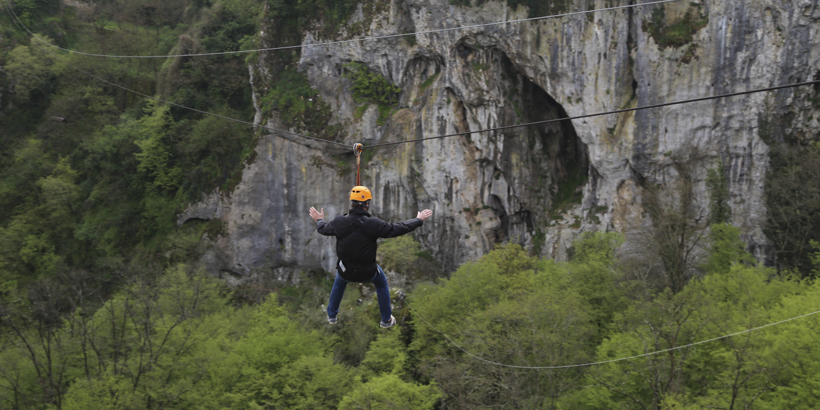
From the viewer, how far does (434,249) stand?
34.6 m

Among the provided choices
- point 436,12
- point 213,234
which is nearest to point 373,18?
point 436,12

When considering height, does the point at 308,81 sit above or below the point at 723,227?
above

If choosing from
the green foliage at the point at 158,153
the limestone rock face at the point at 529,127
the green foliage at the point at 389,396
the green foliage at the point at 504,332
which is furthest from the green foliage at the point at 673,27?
the green foliage at the point at 158,153

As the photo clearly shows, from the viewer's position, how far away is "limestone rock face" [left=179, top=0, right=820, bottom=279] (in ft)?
89.0

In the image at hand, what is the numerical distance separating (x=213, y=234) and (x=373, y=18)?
698 inches

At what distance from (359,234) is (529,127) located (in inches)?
1102

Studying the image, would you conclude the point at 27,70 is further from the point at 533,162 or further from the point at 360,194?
the point at 360,194

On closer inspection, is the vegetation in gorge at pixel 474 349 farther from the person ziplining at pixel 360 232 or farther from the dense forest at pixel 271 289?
the person ziplining at pixel 360 232

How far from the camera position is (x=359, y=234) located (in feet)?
24.8

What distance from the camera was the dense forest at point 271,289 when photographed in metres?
17.6

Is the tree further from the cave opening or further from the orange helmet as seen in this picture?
the orange helmet

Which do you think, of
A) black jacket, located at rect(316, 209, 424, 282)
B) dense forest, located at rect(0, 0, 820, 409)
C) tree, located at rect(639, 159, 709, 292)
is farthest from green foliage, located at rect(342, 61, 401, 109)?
black jacket, located at rect(316, 209, 424, 282)

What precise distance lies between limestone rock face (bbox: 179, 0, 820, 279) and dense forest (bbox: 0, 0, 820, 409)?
1.43 meters

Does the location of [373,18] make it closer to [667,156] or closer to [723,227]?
[667,156]
